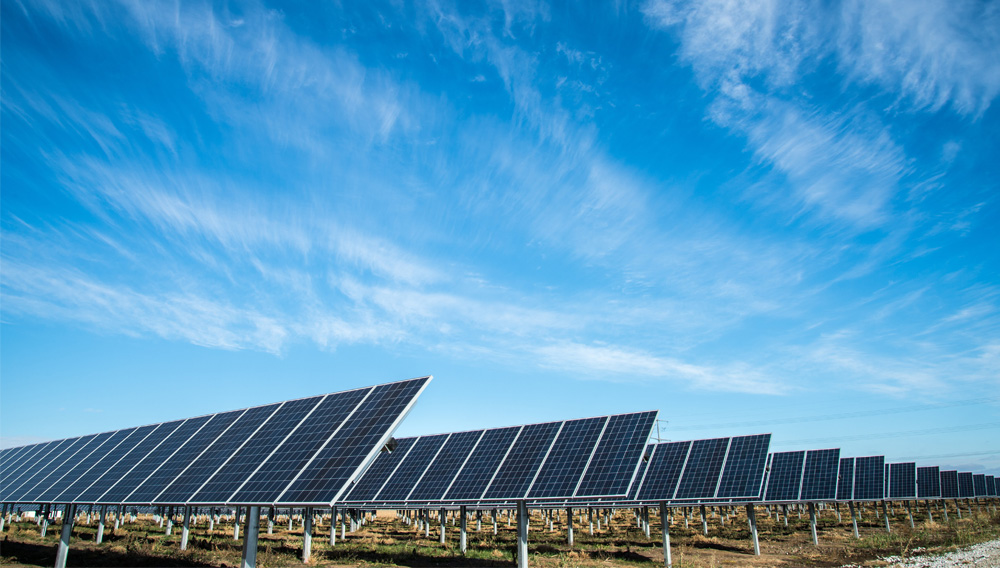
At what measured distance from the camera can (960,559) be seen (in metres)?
27.2

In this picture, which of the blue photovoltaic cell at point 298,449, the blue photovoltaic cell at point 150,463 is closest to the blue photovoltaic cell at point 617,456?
the blue photovoltaic cell at point 298,449

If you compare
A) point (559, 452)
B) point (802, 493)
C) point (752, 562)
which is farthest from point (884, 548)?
point (559, 452)

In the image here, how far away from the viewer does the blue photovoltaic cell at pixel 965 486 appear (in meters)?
64.4

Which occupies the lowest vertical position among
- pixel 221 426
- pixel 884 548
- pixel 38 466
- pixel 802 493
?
pixel 884 548

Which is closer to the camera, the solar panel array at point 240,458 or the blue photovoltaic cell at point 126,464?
the solar panel array at point 240,458

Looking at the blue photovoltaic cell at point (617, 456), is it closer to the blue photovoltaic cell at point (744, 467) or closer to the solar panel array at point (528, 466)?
the solar panel array at point (528, 466)

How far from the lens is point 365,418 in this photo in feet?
59.4

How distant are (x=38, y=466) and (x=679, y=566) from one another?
35172mm

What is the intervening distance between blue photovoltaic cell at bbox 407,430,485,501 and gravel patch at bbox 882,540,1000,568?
71.5 ft

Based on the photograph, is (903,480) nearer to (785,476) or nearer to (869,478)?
(869,478)

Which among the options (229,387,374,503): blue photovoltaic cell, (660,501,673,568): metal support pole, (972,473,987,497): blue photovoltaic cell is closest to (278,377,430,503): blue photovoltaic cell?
(229,387,374,503): blue photovoltaic cell

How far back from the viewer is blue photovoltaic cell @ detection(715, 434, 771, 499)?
31.3m

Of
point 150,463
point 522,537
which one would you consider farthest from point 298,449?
point 150,463

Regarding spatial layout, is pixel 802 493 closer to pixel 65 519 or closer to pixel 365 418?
pixel 365 418
